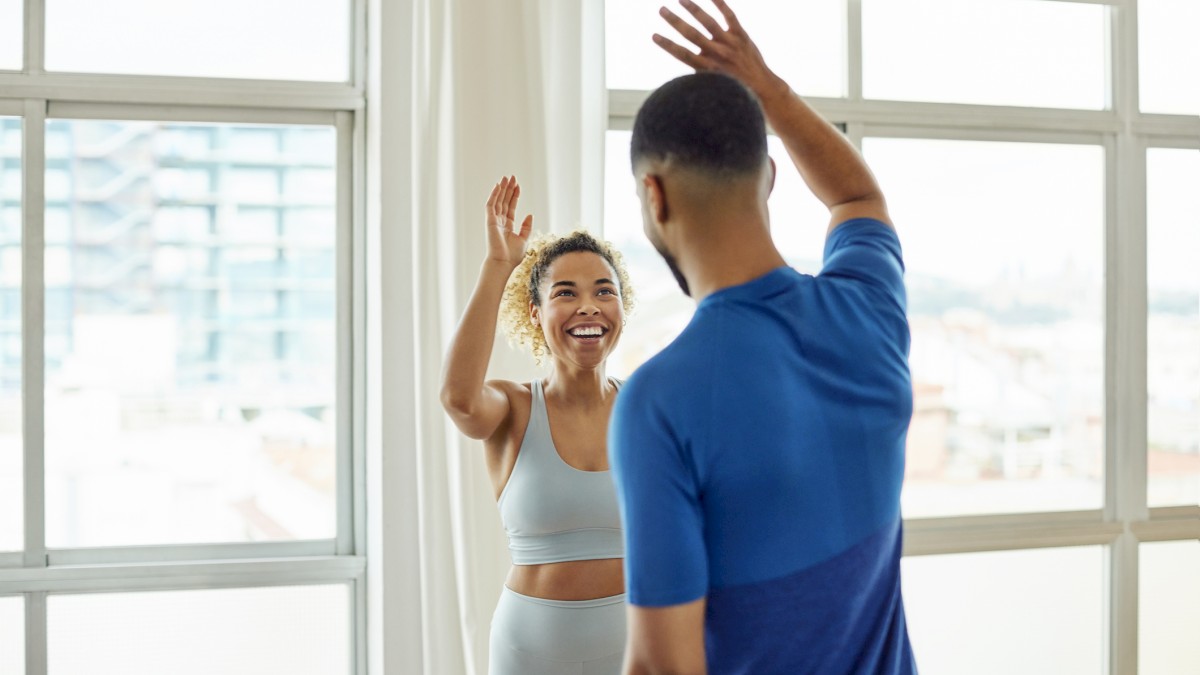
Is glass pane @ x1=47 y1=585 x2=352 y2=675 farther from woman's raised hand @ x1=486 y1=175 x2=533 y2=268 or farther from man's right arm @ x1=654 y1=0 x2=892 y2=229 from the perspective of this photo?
man's right arm @ x1=654 y1=0 x2=892 y2=229

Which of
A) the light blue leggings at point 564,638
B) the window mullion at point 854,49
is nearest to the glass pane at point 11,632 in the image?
the light blue leggings at point 564,638

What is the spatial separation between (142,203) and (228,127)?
1.00 ft

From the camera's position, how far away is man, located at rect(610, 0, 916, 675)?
85 cm

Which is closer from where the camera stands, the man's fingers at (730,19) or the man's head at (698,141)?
the man's head at (698,141)

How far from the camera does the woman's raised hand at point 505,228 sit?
186cm

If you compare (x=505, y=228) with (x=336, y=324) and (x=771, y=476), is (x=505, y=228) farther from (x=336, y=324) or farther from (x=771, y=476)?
(x=771, y=476)

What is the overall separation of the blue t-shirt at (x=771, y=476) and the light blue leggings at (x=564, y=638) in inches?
35.2

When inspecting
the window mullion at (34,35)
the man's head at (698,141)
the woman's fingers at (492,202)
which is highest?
the window mullion at (34,35)

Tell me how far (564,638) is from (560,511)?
0.22 meters

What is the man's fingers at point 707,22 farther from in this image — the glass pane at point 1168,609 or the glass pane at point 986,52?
the glass pane at point 1168,609

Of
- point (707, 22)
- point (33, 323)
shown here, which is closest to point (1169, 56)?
point (707, 22)

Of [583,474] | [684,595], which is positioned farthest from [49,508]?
[684,595]

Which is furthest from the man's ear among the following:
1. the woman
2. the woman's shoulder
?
the woman's shoulder

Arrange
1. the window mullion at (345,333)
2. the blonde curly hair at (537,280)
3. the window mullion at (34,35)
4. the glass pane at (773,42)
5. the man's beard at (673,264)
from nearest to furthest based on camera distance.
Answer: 1. the man's beard at (673,264)
2. the blonde curly hair at (537,280)
3. the window mullion at (34,35)
4. the window mullion at (345,333)
5. the glass pane at (773,42)
